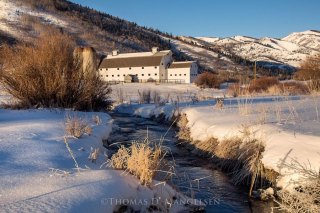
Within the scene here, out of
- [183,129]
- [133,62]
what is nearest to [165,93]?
[183,129]

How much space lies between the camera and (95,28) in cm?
13600

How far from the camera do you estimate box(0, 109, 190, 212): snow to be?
15.3ft

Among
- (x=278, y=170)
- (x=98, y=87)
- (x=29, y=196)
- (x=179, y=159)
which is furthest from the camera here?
(x=98, y=87)

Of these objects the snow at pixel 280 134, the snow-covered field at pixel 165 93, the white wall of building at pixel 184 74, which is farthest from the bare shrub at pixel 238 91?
the white wall of building at pixel 184 74

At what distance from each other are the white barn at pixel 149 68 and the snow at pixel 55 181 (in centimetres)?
7158

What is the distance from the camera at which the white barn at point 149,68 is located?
263ft

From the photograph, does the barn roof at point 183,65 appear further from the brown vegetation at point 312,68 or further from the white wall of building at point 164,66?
the brown vegetation at point 312,68

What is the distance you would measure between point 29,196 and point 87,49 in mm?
18541

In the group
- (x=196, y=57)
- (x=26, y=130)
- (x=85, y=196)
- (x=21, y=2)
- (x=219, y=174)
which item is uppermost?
(x=21, y=2)

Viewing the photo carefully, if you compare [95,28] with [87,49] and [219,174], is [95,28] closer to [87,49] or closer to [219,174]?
[87,49]

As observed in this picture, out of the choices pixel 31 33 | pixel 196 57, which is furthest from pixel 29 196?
pixel 196 57

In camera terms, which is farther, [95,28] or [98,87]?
[95,28]

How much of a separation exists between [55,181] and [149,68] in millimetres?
77256

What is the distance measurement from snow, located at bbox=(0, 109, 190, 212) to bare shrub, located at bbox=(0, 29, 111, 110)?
6403 millimetres
